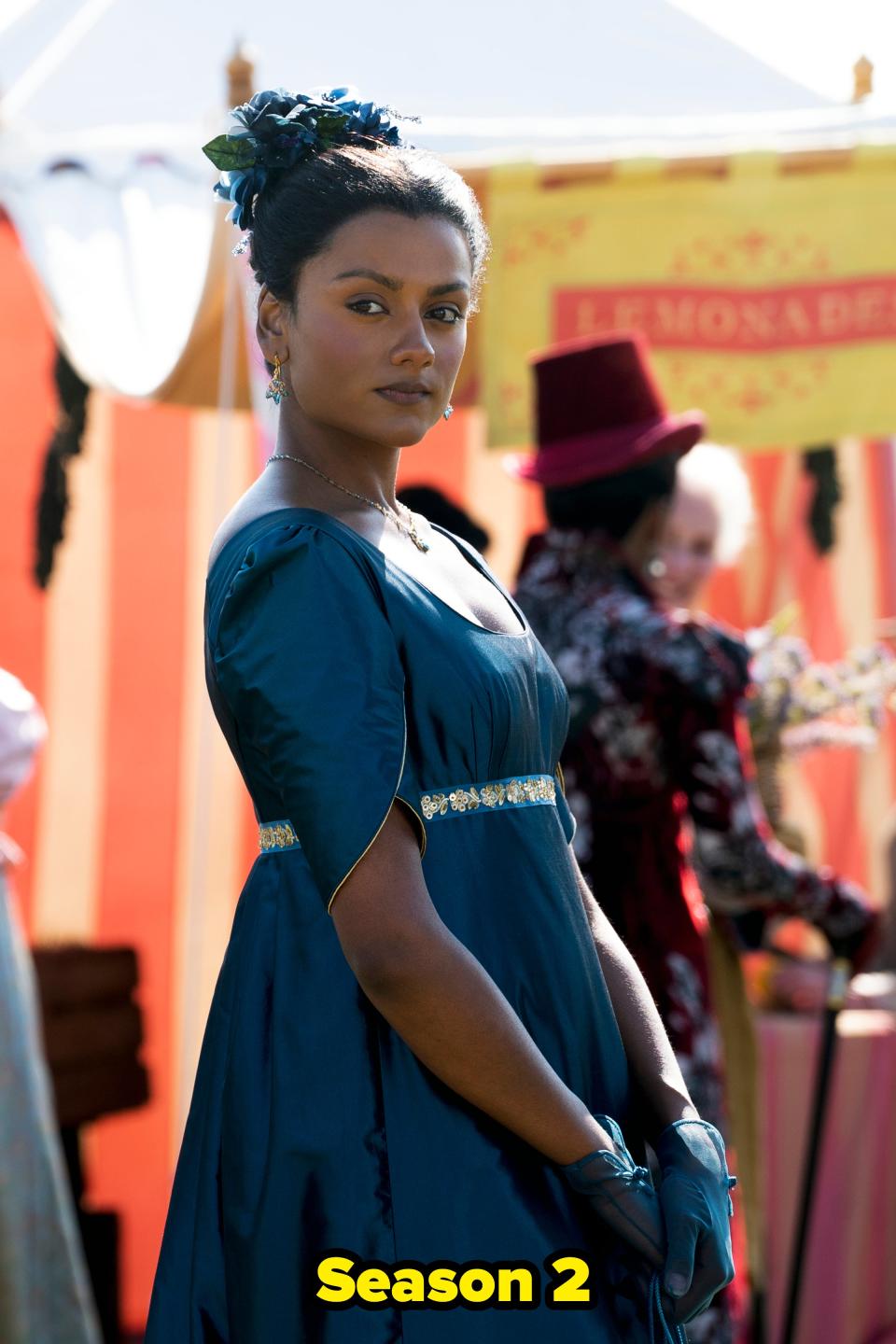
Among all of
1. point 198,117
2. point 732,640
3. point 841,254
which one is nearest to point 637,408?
point 732,640

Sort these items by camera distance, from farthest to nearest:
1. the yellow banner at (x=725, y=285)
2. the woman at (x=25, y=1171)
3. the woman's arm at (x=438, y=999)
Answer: the yellow banner at (x=725, y=285), the woman at (x=25, y=1171), the woman's arm at (x=438, y=999)

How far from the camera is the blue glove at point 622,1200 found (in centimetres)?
133

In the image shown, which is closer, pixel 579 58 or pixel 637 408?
pixel 637 408

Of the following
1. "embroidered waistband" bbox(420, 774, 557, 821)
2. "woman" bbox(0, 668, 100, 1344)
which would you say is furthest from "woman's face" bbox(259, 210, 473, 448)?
"woman" bbox(0, 668, 100, 1344)

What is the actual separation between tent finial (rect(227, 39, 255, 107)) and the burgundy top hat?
119 centimetres

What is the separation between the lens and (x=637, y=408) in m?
3.01

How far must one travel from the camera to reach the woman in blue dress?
4.26ft

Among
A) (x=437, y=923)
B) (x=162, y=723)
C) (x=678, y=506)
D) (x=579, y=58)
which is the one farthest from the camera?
(x=162, y=723)

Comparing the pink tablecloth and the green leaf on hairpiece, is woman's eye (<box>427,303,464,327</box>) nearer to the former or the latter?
the green leaf on hairpiece

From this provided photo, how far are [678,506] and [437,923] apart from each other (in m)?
2.36

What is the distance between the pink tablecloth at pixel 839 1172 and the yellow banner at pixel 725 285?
1386 millimetres

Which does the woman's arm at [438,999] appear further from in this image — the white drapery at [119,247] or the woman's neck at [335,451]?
the white drapery at [119,247]

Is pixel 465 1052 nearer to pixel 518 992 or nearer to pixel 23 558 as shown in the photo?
pixel 518 992

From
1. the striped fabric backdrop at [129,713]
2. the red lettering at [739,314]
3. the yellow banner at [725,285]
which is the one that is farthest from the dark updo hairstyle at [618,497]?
A: the striped fabric backdrop at [129,713]
